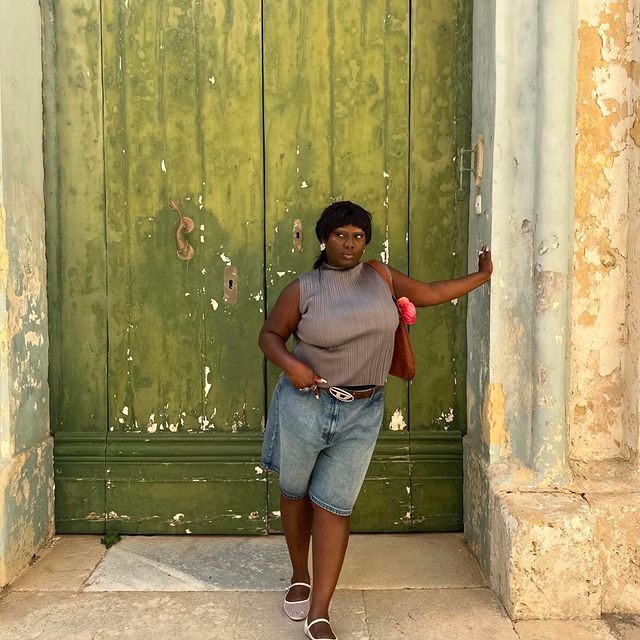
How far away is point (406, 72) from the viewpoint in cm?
346

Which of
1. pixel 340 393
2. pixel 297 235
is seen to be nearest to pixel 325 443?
pixel 340 393

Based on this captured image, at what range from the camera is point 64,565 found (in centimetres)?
328

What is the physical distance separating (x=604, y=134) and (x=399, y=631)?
7.01 feet

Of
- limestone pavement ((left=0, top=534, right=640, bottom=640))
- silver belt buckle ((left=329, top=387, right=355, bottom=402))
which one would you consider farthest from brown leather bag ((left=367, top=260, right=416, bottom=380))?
limestone pavement ((left=0, top=534, right=640, bottom=640))

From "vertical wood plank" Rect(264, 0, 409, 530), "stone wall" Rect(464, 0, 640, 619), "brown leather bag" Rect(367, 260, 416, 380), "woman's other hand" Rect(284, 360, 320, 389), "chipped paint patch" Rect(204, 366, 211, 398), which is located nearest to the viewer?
"woman's other hand" Rect(284, 360, 320, 389)

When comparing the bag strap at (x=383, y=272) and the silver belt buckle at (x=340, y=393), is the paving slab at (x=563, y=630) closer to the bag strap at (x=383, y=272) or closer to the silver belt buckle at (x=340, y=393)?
the silver belt buckle at (x=340, y=393)

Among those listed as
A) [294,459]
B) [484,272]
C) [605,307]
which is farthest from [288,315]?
[605,307]

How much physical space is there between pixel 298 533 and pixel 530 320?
1.26m

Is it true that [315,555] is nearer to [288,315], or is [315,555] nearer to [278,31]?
[288,315]

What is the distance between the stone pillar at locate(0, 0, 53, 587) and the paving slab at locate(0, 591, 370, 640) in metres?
0.28

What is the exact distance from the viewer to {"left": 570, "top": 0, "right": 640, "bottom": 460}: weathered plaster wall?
3090mm

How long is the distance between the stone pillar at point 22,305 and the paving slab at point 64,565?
0.06 m

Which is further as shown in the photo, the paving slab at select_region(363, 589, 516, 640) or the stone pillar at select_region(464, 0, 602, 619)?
the stone pillar at select_region(464, 0, 602, 619)

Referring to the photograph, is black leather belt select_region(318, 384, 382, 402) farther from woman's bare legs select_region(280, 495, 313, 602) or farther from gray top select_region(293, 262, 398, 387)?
woman's bare legs select_region(280, 495, 313, 602)
